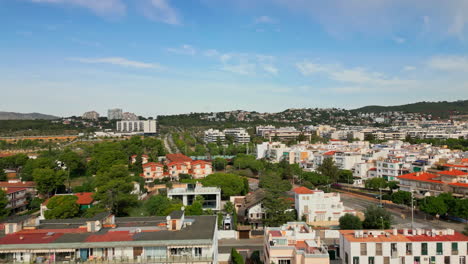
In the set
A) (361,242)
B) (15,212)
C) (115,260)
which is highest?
(115,260)

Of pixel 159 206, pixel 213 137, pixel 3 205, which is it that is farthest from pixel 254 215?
pixel 213 137

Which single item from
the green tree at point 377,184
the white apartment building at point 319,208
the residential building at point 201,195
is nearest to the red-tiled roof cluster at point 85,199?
the residential building at point 201,195

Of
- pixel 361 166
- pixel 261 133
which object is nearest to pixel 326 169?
Answer: pixel 361 166

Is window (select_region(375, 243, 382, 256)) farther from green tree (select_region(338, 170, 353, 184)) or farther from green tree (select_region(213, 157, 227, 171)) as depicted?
green tree (select_region(213, 157, 227, 171))

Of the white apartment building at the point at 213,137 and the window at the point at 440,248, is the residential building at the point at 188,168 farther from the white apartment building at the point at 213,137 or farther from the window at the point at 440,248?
the white apartment building at the point at 213,137

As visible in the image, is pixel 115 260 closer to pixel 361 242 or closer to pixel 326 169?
pixel 361 242

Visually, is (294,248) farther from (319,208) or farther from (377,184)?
(377,184)
